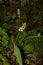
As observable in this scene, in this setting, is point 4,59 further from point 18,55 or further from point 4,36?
point 4,36

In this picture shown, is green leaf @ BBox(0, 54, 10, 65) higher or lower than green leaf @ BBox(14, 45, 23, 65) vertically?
lower

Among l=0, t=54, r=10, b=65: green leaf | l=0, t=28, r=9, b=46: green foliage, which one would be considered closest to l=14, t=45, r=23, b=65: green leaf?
l=0, t=54, r=10, b=65: green leaf

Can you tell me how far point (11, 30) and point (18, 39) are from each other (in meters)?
0.52

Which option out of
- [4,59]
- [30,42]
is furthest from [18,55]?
[30,42]

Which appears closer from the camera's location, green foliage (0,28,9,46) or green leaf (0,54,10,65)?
green leaf (0,54,10,65)

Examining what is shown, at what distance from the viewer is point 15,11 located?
537cm

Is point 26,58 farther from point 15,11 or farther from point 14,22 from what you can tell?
point 15,11

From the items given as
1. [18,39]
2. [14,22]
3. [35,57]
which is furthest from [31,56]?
[14,22]

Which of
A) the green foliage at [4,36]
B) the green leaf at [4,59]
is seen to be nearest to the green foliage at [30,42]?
the green foliage at [4,36]

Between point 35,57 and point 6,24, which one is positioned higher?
point 6,24

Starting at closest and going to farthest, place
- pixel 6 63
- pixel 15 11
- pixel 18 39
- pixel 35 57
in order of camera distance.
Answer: pixel 6 63 → pixel 35 57 → pixel 18 39 → pixel 15 11

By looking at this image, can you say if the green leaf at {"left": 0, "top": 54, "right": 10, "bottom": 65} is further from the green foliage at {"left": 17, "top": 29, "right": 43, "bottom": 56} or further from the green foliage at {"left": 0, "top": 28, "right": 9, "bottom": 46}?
the green foliage at {"left": 17, "top": 29, "right": 43, "bottom": 56}

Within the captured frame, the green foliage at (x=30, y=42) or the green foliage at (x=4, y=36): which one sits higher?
the green foliage at (x=4, y=36)

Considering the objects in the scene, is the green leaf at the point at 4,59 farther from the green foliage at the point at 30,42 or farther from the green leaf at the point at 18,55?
the green foliage at the point at 30,42
